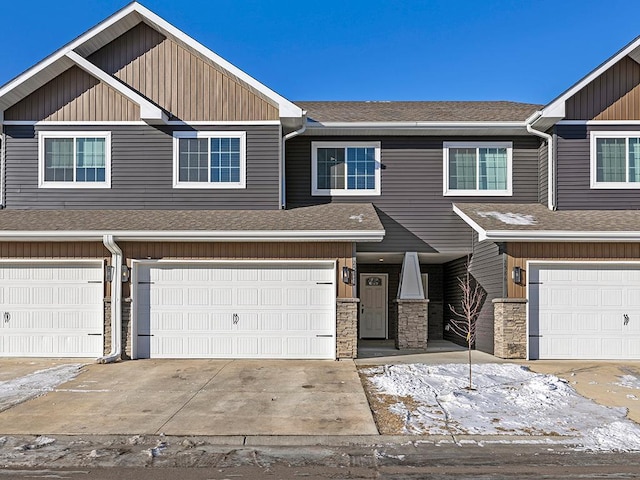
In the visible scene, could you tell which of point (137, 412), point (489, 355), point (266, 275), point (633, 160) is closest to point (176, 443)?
point (137, 412)

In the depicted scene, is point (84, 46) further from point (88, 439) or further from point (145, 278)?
point (88, 439)

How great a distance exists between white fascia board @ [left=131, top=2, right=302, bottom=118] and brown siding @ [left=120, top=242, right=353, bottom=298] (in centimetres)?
335

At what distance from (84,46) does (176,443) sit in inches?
412

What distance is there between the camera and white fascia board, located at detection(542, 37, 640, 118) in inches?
517

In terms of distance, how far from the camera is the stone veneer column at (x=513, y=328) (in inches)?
460

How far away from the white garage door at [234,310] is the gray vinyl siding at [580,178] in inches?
247

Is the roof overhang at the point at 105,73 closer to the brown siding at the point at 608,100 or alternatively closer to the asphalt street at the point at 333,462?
the brown siding at the point at 608,100

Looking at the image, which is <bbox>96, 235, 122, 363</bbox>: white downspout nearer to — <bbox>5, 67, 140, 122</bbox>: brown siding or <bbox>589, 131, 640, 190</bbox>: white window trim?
<bbox>5, 67, 140, 122</bbox>: brown siding

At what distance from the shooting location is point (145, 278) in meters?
11.9

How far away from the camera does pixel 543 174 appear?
46.1 ft

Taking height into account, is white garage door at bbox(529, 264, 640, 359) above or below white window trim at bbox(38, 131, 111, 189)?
below

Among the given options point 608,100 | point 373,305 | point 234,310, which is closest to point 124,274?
point 234,310

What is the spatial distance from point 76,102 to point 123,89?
1268 mm

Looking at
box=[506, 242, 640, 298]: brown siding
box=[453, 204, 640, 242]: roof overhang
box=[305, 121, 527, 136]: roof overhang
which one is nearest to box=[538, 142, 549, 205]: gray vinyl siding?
box=[305, 121, 527, 136]: roof overhang
